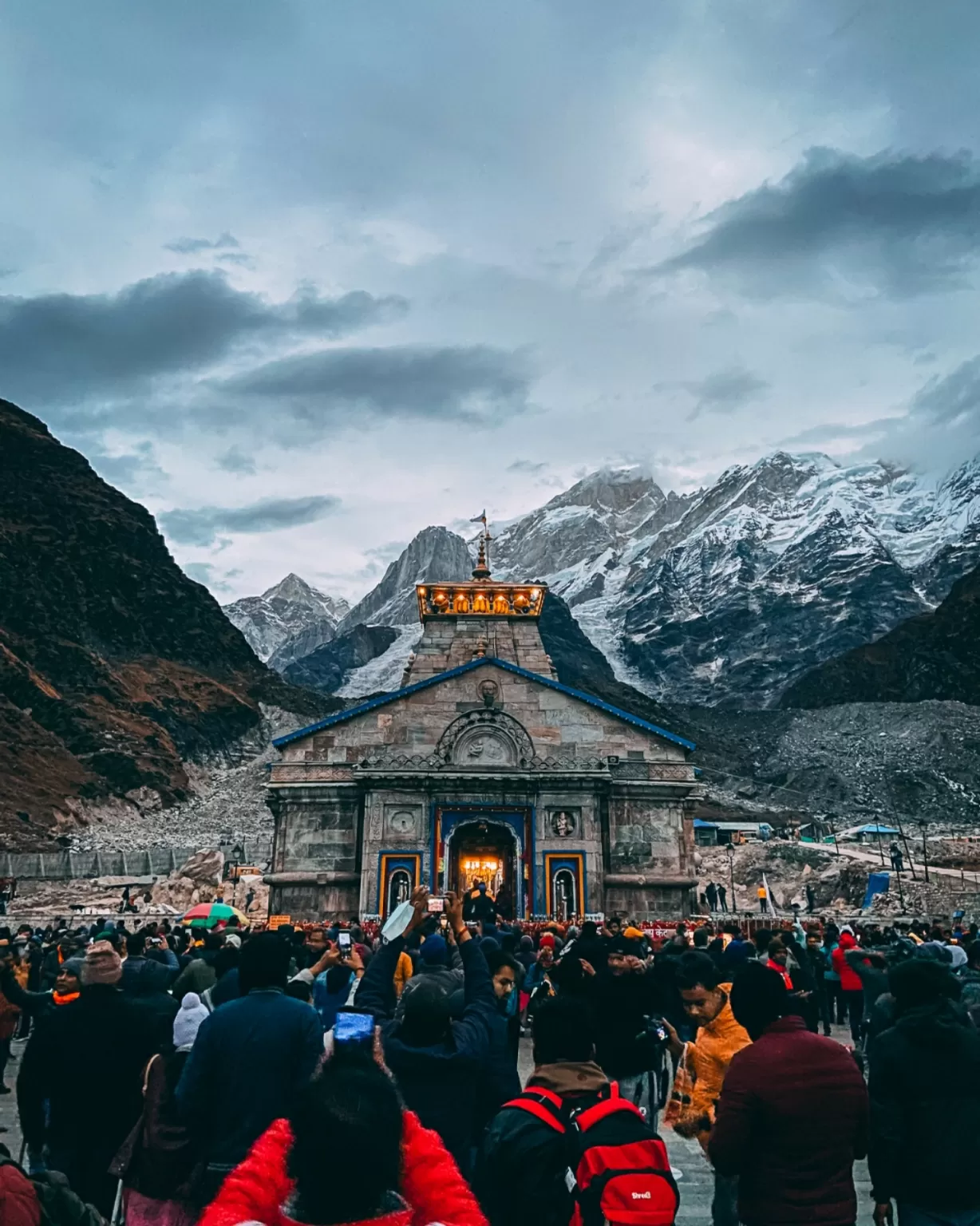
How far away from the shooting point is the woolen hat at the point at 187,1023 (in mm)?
5203

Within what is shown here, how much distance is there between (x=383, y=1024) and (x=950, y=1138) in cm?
263

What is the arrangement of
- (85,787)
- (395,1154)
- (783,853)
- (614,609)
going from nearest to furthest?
1. (395,1154)
2. (783,853)
3. (85,787)
4. (614,609)

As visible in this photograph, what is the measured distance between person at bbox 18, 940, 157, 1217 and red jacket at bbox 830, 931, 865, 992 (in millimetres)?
10755

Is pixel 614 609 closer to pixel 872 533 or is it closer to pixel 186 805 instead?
pixel 872 533

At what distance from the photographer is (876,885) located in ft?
104

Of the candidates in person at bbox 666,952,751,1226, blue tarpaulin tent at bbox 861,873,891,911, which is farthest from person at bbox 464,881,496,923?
blue tarpaulin tent at bbox 861,873,891,911

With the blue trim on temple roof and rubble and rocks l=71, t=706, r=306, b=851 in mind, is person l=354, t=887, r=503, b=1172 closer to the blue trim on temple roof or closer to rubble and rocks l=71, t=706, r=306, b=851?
the blue trim on temple roof

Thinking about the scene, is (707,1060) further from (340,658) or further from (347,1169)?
(340,658)

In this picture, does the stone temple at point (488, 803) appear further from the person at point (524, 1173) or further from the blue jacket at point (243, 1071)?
the person at point (524, 1173)

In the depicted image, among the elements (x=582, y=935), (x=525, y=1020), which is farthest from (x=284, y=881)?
(x=582, y=935)

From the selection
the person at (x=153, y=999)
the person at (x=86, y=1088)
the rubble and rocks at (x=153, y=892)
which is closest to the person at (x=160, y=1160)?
the person at (x=86, y=1088)

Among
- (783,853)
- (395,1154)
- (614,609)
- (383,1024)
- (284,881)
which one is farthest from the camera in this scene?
(614,609)

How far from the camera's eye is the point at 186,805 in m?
63.1

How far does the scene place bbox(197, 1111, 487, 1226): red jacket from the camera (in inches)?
98.9
